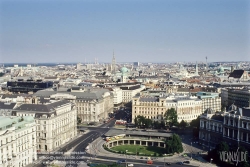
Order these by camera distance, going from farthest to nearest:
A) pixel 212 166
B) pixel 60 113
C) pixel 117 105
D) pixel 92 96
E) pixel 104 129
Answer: pixel 117 105 < pixel 92 96 < pixel 104 129 < pixel 60 113 < pixel 212 166

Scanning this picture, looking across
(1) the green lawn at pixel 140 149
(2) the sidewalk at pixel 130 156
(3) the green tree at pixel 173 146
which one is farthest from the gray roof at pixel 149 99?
(3) the green tree at pixel 173 146

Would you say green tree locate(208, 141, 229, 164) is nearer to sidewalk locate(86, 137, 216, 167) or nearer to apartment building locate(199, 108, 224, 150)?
sidewalk locate(86, 137, 216, 167)

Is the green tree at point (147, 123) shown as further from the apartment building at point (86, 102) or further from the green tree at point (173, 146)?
the green tree at point (173, 146)

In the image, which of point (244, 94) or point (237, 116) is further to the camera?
point (244, 94)

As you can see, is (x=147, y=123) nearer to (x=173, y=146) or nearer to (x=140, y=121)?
(x=140, y=121)

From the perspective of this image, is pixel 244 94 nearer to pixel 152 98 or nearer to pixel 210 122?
pixel 152 98

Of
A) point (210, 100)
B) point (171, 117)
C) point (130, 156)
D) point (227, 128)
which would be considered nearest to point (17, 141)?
point (130, 156)

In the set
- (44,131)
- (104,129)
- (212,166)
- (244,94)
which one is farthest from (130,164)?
(244,94)
